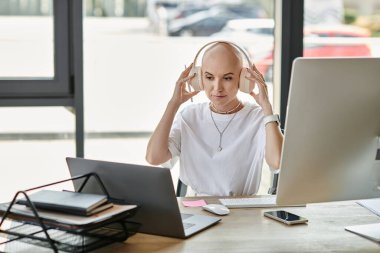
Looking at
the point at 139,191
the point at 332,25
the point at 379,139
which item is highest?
the point at 332,25

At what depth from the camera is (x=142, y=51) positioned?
3.29 m

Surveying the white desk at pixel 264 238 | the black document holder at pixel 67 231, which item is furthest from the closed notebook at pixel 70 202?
the white desk at pixel 264 238

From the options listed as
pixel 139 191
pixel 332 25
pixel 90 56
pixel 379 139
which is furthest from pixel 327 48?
pixel 139 191

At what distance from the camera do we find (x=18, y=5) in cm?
318

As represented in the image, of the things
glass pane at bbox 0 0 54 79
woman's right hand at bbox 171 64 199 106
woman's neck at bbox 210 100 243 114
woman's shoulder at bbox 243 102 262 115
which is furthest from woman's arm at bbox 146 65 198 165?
glass pane at bbox 0 0 54 79

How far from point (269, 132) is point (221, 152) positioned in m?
0.24

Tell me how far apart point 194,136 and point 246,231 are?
2.40ft

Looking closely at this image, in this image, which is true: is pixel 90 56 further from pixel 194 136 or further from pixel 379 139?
pixel 379 139

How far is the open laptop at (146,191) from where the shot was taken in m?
1.72

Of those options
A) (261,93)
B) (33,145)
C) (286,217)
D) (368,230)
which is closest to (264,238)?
(286,217)

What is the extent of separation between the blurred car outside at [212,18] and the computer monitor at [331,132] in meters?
1.69

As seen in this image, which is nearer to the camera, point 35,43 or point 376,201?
point 376,201

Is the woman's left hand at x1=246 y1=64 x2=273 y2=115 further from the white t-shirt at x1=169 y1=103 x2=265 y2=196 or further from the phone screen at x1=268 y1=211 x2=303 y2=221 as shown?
the phone screen at x1=268 y1=211 x2=303 y2=221

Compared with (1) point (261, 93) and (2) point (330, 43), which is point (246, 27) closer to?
(2) point (330, 43)
